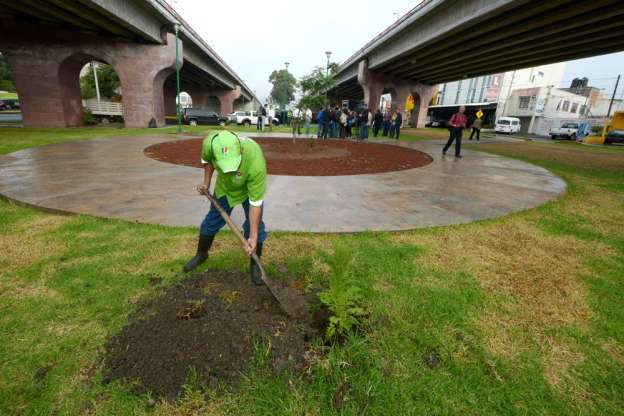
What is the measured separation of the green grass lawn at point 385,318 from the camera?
5.88 ft

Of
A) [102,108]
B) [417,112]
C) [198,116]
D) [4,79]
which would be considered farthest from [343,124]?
[4,79]

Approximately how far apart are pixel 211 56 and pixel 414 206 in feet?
103

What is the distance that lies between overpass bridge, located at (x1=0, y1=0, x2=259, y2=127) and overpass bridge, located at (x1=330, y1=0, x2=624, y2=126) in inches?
601

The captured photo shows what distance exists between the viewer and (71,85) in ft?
69.2

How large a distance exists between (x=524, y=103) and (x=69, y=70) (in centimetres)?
5377

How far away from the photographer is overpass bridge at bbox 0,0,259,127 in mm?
16075

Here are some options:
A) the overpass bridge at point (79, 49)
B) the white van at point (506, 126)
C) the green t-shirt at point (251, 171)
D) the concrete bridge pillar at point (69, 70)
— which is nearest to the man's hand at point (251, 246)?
the green t-shirt at point (251, 171)

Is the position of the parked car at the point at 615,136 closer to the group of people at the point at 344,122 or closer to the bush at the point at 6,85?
the group of people at the point at 344,122

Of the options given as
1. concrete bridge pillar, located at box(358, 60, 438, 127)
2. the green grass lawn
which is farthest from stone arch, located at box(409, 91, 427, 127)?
the green grass lawn

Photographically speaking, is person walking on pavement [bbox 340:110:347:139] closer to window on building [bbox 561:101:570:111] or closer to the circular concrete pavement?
the circular concrete pavement

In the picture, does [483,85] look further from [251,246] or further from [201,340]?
[201,340]

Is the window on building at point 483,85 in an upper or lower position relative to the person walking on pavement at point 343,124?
upper

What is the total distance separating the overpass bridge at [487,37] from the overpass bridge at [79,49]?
1526 centimetres

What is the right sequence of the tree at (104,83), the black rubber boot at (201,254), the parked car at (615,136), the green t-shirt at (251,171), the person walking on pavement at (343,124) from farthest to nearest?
the tree at (104,83), the parked car at (615,136), the person walking on pavement at (343,124), the black rubber boot at (201,254), the green t-shirt at (251,171)
